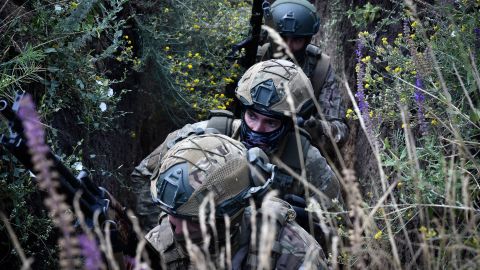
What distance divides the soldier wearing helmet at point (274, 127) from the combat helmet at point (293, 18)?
1.66 meters

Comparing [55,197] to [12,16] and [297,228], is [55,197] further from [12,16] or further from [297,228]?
[12,16]

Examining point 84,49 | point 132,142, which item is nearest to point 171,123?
point 132,142

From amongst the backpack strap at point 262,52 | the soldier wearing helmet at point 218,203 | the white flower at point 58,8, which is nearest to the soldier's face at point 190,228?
the soldier wearing helmet at point 218,203

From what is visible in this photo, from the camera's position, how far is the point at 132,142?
20.7 ft

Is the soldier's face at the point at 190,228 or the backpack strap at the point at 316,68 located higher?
the backpack strap at the point at 316,68

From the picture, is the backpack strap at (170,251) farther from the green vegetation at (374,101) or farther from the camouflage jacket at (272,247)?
the green vegetation at (374,101)

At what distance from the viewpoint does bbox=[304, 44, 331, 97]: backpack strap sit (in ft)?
21.6

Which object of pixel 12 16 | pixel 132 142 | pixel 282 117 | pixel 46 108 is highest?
pixel 12 16

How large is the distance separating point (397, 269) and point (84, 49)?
11.3 ft

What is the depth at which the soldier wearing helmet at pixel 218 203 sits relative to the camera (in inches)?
130

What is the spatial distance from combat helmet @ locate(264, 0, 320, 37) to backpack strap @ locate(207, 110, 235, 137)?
183 centimetres

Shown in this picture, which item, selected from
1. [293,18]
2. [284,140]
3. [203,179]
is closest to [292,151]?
[284,140]

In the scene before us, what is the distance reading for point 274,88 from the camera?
4.61 meters

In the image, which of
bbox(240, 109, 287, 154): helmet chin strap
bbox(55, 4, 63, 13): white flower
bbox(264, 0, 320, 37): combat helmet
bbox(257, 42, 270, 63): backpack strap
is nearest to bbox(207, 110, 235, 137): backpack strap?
bbox(240, 109, 287, 154): helmet chin strap
